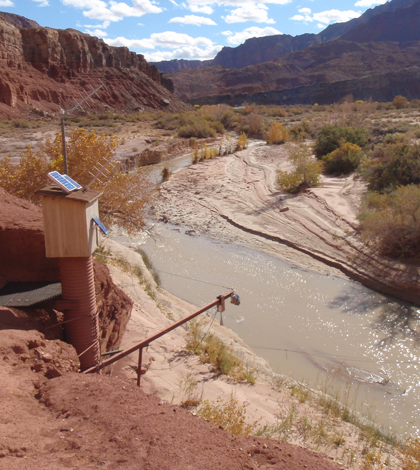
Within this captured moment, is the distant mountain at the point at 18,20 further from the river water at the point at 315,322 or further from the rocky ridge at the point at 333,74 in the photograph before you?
the river water at the point at 315,322

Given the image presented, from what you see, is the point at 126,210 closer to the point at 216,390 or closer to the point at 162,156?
the point at 216,390

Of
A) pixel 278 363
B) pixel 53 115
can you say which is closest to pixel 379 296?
pixel 278 363

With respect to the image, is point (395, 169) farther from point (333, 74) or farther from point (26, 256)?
point (333, 74)

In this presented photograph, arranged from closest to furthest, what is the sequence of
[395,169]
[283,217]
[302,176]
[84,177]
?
[84,177] → [395,169] → [283,217] → [302,176]

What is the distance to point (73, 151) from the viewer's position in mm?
12094

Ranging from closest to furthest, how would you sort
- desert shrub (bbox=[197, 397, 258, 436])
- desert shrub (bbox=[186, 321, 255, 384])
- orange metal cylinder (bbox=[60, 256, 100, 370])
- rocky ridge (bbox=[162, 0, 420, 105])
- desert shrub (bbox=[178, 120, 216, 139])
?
desert shrub (bbox=[197, 397, 258, 436]), orange metal cylinder (bbox=[60, 256, 100, 370]), desert shrub (bbox=[186, 321, 255, 384]), desert shrub (bbox=[178, 120, 216, 139]), rocky ridge (bbox=[162, 0, 420, 105])

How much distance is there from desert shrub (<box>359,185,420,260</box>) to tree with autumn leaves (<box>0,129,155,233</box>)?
26.2 feet

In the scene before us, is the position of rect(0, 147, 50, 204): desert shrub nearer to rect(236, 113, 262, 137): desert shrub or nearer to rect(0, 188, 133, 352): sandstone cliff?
rect(0, 188, 133, 352): sandstone cliff

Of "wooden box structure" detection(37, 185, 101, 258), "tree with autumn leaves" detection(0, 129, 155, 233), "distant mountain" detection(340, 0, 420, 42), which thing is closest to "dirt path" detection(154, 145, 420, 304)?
"tree with autumn leaves" detection(0, 129, 155, 233)

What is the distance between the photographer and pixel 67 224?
17.9 feet

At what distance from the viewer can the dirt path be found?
13938mm

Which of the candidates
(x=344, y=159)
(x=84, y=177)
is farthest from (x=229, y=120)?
(x=84, y=177)

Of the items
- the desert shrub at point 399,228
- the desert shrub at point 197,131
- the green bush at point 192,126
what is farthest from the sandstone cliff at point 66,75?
the desert shrub at point 399,228

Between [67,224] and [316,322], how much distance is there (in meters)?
8.13
